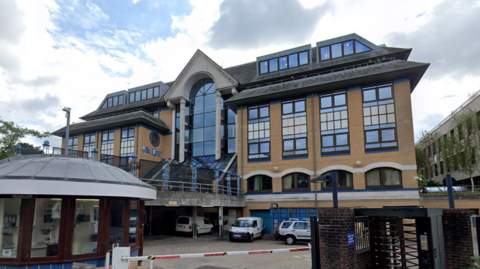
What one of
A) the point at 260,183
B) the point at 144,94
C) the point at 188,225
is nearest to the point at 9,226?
the point at 188,225

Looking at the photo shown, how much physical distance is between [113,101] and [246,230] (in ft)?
92.1

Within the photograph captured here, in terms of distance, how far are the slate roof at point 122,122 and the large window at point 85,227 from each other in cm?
2430

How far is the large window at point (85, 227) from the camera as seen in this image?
27.7 ft

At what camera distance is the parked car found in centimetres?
1995

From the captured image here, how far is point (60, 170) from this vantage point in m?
8.52

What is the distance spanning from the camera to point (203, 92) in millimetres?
34719

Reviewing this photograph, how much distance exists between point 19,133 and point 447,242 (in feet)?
89.8

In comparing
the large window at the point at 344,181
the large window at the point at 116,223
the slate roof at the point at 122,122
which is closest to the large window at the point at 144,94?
the slate roof at the point at 122,122

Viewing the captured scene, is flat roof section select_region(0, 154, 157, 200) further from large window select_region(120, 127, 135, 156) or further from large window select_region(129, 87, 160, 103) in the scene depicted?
large window select_region(129, 87, 160, 103)

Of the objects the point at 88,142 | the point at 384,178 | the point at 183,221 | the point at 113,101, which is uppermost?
the point at 113,101

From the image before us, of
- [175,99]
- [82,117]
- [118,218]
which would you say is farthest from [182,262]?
[82,117]

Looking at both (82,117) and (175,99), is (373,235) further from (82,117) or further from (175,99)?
(82,117)

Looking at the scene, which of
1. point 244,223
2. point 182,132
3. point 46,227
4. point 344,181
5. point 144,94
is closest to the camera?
point 46,227

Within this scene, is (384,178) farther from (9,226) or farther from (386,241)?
(9,226)
